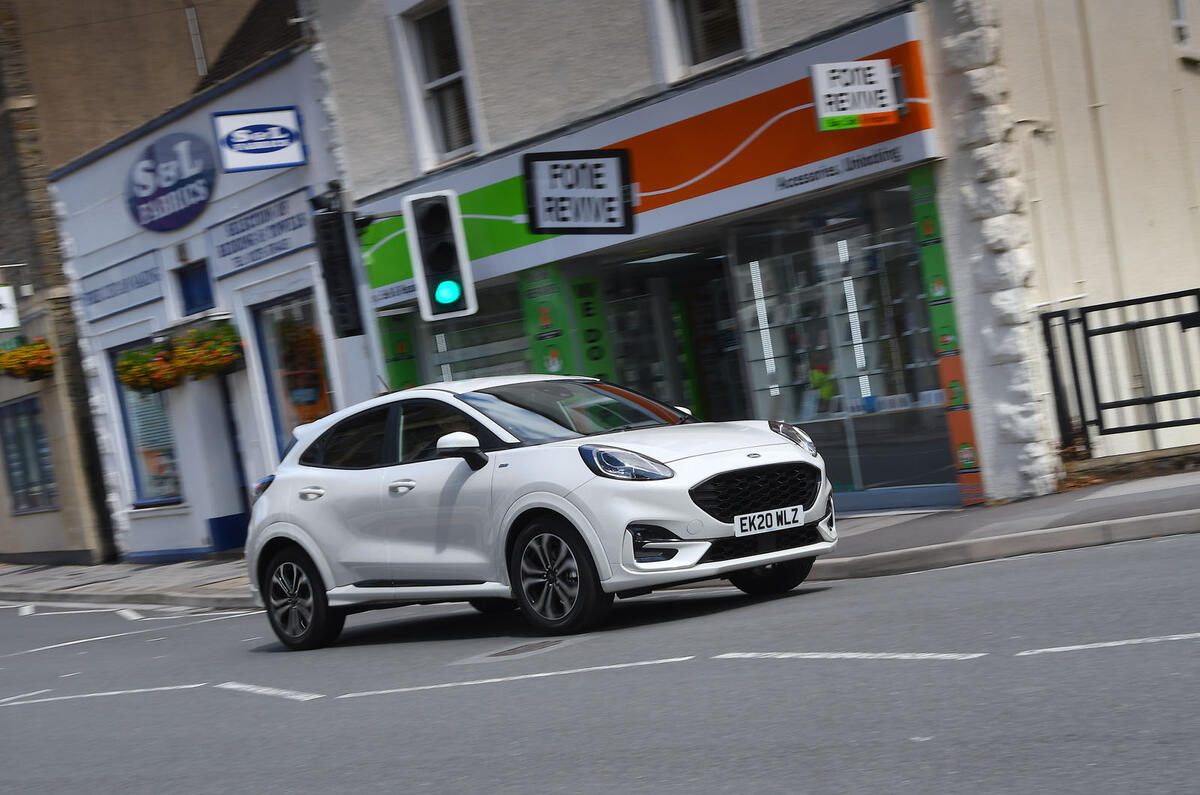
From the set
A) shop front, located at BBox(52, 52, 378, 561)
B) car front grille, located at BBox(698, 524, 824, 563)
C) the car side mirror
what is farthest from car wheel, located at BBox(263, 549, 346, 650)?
shop front, located at BBox(52, 52, 378, 561)

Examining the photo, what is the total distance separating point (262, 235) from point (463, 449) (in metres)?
12.7

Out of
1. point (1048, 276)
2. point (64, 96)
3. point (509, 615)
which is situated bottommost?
point (509, 615)

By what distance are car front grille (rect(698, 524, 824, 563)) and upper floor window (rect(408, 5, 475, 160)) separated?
10.1 m

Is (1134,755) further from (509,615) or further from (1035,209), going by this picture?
(1035,209)

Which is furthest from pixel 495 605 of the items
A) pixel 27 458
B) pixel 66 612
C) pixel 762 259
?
pixel 27 458

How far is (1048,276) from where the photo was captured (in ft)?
43.3

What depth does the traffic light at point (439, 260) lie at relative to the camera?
1388cm

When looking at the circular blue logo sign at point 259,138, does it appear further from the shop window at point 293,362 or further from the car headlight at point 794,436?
the car headlight at point 794,436

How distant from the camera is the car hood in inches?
338

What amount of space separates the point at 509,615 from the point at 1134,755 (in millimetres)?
6822

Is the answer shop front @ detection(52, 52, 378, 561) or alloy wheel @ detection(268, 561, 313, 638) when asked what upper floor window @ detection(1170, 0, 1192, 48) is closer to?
shop front @ detection(52, 52, 378, 561)

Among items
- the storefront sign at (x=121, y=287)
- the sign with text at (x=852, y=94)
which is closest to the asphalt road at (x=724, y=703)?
the sign with text at (x=852, y=94)

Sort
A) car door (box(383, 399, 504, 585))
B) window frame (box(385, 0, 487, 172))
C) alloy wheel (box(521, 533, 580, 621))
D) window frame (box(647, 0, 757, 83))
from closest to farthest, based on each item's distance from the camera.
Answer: alloy wheel (box(521, 533, 580, 621)) → car door (box(383, 399, 504, 585)) → window frame (box(647, 0, 757, 83)) → window frame (box(385, 0, 487, 172))

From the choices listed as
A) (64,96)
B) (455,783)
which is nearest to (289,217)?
(64,96)
